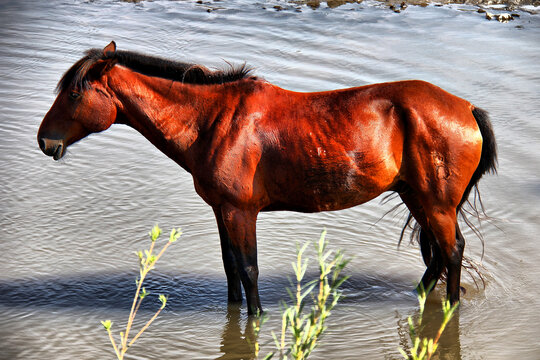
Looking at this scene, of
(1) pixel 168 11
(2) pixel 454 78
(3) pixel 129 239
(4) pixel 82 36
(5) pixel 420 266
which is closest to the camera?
(5) pixel 420 266

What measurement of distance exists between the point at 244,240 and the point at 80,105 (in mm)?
1367

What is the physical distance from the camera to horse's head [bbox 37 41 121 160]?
4.71 meters

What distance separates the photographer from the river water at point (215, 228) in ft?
16.2

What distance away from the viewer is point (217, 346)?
4.84 m

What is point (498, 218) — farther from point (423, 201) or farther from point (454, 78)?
point (454, 78)

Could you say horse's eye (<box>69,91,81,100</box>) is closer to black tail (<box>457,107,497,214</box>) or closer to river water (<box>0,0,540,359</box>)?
river water (<box>0,0,540,359</box>)

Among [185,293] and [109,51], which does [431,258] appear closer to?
[185,293]

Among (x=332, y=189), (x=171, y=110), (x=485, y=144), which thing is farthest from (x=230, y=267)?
(x=485, y=144)

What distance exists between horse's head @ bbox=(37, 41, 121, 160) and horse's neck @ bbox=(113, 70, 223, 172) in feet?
0.47

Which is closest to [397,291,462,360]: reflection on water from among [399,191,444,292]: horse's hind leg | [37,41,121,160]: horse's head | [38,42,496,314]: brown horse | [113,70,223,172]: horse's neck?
[399,191,444,292]: horse's hind leg

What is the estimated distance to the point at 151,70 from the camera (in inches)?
192

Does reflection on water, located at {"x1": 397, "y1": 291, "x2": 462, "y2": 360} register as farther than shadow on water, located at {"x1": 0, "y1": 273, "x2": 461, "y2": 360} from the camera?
No

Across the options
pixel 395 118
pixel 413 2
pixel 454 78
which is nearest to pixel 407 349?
pixel 395 118

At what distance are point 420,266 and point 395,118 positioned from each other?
5.10ft
